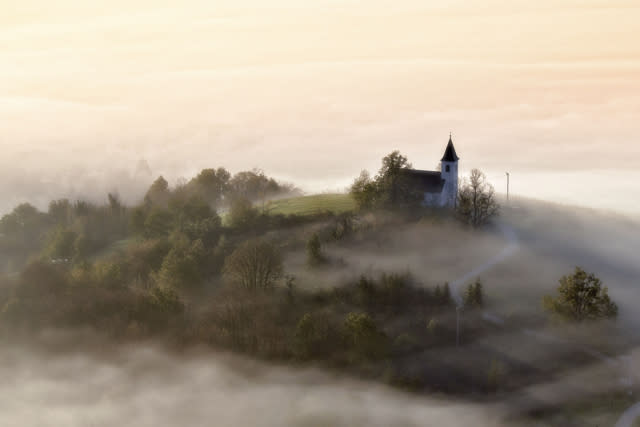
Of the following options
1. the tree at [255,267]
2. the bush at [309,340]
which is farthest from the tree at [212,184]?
the bush at [309,340]

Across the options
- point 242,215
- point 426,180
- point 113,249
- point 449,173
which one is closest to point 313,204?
point 242,215

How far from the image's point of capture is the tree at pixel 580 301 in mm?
61750

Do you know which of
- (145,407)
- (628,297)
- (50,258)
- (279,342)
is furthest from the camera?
(50,258)

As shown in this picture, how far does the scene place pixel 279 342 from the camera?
6438 centimetres

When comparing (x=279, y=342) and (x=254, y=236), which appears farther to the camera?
(x=254, y=236)

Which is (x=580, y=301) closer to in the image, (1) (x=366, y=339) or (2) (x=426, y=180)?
(1) (x=366, y=339)

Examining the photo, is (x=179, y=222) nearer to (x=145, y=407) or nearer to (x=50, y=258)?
(x=50, y=258)

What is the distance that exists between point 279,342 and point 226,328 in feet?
19.9

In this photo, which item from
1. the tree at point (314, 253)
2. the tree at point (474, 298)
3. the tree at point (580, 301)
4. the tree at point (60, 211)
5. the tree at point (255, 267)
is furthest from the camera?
the tree at point (60, 211)

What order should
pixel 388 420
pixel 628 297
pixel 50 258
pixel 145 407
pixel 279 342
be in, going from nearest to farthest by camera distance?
pixel 388 420, pixel 145 407, pixel 279 342, pixel 628 297, pixel 50 258

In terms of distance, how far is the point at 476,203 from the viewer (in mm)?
88375

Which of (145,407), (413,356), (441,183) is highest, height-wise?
(441,183)

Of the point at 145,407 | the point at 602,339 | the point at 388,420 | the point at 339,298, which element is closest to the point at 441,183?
the point at 339,298

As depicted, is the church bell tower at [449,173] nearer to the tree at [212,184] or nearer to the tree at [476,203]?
the tree at [476,203]
